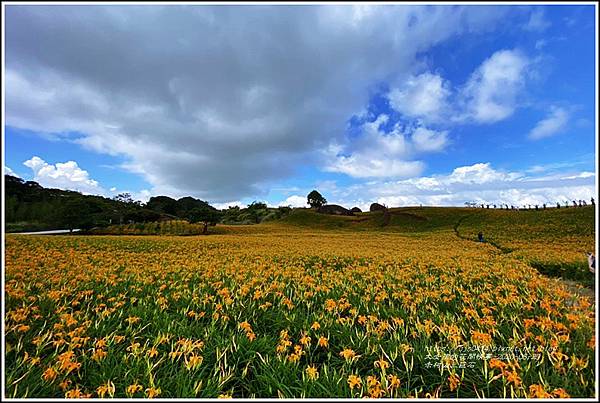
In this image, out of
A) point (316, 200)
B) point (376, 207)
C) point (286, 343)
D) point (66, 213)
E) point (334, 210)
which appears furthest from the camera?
point (316, 200)

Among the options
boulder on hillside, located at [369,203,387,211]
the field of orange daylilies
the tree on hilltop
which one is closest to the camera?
the field of orange daylilies

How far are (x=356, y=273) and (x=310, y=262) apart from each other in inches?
94.2

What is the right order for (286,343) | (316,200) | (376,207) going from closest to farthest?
(286,343) < (376,207) < (316,200)

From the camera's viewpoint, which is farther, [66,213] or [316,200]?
[316,200]

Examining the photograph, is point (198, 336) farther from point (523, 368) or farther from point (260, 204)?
point (260, 204)

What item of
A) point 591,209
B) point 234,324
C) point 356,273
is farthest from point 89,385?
point 591,209

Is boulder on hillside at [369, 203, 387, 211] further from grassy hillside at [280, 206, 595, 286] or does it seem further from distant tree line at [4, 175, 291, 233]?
distant tree line at [4, 175, 291, 233]

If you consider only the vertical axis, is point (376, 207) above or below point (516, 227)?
above

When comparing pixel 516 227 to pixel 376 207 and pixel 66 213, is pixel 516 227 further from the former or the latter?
pixel 66 213

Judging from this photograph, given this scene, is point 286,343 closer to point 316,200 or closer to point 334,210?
point 334,210

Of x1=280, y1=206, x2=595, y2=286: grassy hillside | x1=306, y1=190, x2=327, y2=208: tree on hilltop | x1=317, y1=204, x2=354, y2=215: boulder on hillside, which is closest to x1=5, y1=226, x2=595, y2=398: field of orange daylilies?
x1=280, y1=206, x2=595, y2=286: grassy hillside

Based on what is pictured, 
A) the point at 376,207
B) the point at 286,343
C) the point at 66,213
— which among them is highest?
the point at 376,207

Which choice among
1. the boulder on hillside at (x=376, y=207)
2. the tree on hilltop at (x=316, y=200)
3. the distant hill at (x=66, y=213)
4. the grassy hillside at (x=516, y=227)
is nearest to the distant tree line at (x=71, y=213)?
the distant hill at (x=66, y=213)

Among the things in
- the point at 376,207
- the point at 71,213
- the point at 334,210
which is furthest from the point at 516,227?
the point at 71,213
